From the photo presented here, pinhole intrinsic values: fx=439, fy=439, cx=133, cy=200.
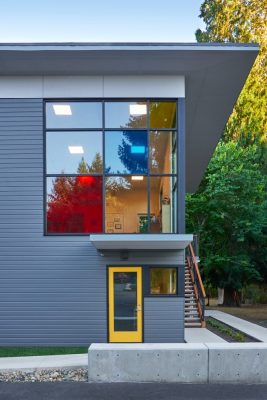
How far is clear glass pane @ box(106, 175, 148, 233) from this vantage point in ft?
36.8

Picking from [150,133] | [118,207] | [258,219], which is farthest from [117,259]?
[258,219]

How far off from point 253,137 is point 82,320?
17.0 meters

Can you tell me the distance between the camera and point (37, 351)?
34.3 feet

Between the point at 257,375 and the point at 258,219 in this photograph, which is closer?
the point at 257,375

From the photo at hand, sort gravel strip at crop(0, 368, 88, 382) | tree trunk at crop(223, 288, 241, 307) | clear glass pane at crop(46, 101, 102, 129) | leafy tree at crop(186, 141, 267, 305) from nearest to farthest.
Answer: gravel strip at crop(0, 368, 88, 382) → clear glass pane at crop(46, 101, 102, 129) → leafy tree at crop(186, 141, 267, 305) → tree trunk at crop(223, 288, 241, 307)

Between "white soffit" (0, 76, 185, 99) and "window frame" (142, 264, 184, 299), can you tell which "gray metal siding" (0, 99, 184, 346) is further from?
"white soffit" (0, 76, 185, 99)

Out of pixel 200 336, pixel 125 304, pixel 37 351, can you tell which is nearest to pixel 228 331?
pixel 200 336

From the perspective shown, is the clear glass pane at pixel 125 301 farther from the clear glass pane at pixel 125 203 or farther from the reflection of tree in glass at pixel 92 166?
the reflection of tree in glass at pixel 92 166

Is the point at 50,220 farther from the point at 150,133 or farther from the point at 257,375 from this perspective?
the point at 257,375

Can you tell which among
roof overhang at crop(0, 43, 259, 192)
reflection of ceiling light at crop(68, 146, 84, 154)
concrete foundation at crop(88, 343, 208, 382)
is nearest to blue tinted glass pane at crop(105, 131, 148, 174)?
reflection of ceiling light at crop(68, 146, 84, 154)

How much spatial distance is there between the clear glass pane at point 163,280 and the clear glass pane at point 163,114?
12.4 feet

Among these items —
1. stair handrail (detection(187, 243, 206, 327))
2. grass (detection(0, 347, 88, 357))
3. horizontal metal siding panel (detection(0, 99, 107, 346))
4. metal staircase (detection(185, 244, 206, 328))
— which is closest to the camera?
grass (detection(0, 347, 88, 357))

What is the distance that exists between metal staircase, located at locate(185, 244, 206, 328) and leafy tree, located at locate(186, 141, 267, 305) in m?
7.40

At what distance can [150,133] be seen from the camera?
37.9 feet
